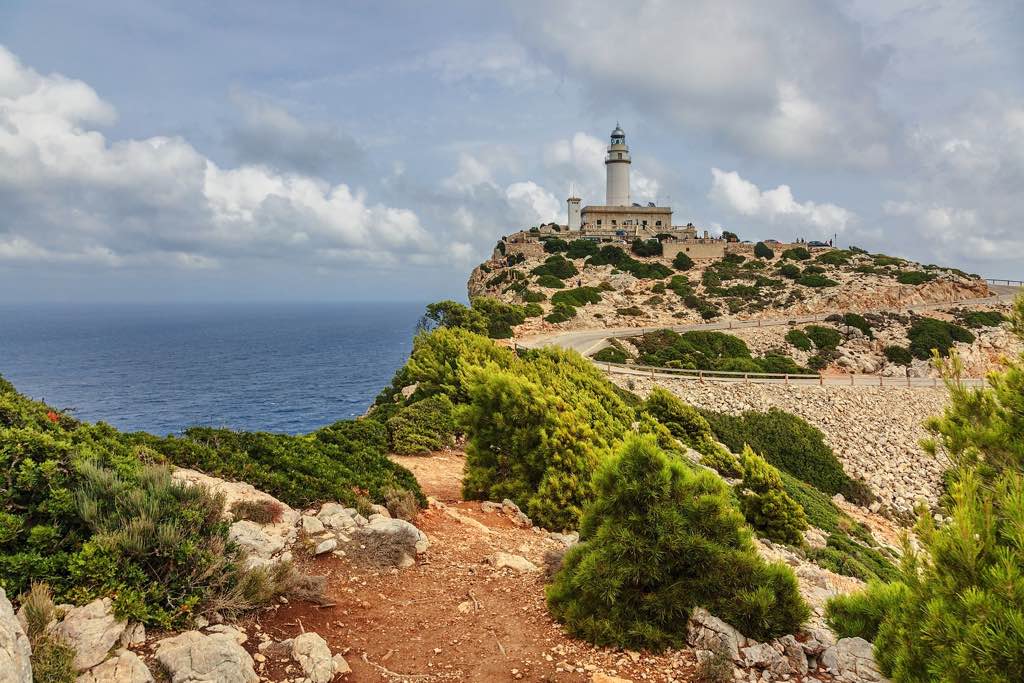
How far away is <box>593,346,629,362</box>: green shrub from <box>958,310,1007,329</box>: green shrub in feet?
102

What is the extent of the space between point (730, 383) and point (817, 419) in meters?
4.19

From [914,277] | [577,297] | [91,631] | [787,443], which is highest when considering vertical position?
[914,277]

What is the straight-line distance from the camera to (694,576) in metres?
6.00

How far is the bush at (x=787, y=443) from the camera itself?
2306 cm

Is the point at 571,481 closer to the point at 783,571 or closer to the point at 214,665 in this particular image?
the point at 783,571

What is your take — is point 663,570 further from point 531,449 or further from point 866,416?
point 866,416

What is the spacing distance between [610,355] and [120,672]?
100 feet

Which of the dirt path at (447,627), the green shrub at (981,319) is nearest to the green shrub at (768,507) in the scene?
the dirt path at (447,627)

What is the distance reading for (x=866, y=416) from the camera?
27688 mm

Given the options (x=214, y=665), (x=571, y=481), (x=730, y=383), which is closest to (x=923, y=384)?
(x=730, y=383)

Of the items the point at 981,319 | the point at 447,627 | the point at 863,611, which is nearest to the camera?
the point at 863,611

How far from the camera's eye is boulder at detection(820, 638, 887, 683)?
523 cm

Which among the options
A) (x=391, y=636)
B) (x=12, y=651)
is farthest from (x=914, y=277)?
(x=12, y=651)

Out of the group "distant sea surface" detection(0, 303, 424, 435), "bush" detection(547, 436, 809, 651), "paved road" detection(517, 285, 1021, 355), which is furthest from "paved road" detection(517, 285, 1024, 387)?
"bush" detection(547, 436, 809, 651)
